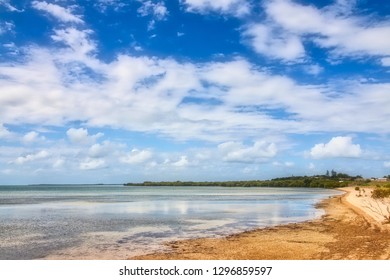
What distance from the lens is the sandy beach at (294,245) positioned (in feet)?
53.8

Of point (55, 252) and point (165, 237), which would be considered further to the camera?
point (165, 237)

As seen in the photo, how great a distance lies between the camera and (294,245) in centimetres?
1858

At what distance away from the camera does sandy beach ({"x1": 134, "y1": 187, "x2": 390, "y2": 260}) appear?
16.4m

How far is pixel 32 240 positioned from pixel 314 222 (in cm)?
1701

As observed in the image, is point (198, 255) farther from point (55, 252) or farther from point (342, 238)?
point (342, 238)

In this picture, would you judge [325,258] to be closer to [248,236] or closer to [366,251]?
[366,251]

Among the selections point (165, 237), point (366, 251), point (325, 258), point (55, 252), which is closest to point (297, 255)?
point (325, 258)

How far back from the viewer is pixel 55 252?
18219 millimetres
